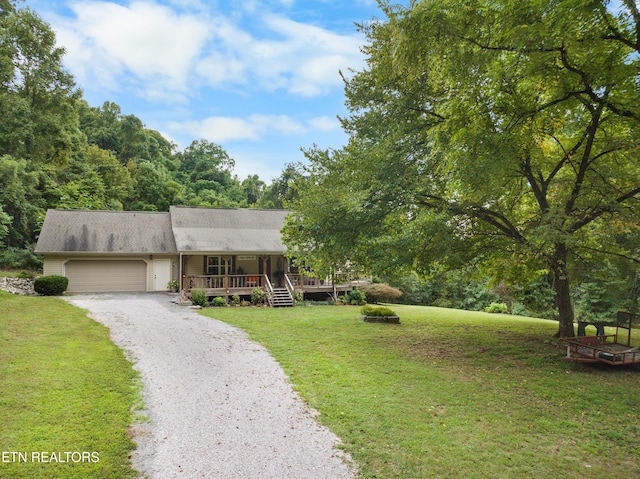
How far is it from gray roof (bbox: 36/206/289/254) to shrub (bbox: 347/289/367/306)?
4.72 metres

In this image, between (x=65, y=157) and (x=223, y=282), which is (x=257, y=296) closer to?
(x=223, y=282)

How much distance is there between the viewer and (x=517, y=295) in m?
22.8

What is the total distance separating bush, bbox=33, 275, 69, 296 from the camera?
715 inches

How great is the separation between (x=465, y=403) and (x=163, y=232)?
21636 millimetres

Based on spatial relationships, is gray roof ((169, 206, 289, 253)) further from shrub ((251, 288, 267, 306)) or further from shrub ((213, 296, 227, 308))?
shrub ((213, 296, 227, 308))

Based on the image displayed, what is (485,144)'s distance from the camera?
7074 millimetres

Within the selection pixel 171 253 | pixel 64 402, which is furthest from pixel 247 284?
pixel 64 402

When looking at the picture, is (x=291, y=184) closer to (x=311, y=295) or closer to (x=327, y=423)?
(x=327, y=423)

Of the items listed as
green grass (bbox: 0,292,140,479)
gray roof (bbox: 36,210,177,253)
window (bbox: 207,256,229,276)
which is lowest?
green grass (bbox: 0,292,140,479)

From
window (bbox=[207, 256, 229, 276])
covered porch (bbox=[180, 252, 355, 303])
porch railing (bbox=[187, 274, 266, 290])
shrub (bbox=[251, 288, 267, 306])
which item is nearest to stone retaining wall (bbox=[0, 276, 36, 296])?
covered porch (bbox=[180, 252, 355, 303])

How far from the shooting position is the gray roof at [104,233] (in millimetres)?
20500

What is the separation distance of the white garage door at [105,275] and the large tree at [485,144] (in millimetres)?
15112

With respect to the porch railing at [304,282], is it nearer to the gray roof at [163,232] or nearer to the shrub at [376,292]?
the gray roof at [163,232]

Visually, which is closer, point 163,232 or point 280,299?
point 280,299
